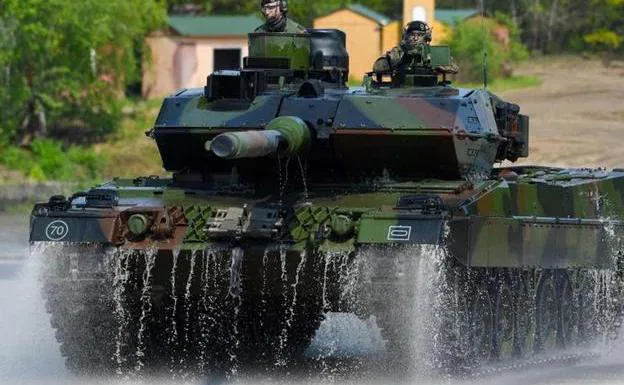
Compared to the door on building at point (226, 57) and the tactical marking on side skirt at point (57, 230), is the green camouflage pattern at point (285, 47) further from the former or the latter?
the door on building at point (226, 57)

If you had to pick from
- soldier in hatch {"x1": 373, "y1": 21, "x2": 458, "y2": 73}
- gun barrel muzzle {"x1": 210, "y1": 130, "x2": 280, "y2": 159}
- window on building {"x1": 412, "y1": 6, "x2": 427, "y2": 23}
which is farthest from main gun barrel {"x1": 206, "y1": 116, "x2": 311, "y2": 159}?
window on building {"x1": 412, "y1": 6, "x2": 427, "y2": 23}

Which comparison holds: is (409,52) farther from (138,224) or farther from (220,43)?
(220,43)

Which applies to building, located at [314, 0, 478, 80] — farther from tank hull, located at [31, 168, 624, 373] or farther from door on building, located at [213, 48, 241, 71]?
tank hull, located at [31, 168, 624, 373]

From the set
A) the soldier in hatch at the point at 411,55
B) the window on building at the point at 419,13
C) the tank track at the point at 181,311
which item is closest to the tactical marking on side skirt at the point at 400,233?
the tank track at the point at 181,311

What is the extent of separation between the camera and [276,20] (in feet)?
57.1

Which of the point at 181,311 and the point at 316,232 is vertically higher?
the point at 316,232

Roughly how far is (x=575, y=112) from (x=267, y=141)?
3276cm

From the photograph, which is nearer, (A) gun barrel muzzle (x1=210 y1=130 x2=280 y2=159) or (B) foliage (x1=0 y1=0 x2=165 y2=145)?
(A) gun barrel muzzle (x1=210 y1=130 x2=280 y2=159)

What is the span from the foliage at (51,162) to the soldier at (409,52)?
90.3ft

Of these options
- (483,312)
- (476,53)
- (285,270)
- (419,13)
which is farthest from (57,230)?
(419,13)

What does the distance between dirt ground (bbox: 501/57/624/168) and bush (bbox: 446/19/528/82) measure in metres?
0.64

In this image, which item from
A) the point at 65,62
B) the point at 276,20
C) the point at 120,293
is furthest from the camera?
the point at 65,62

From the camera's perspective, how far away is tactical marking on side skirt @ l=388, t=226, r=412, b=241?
14.2 m

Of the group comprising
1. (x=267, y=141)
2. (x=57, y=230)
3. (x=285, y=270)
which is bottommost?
(x=285, y=270)
